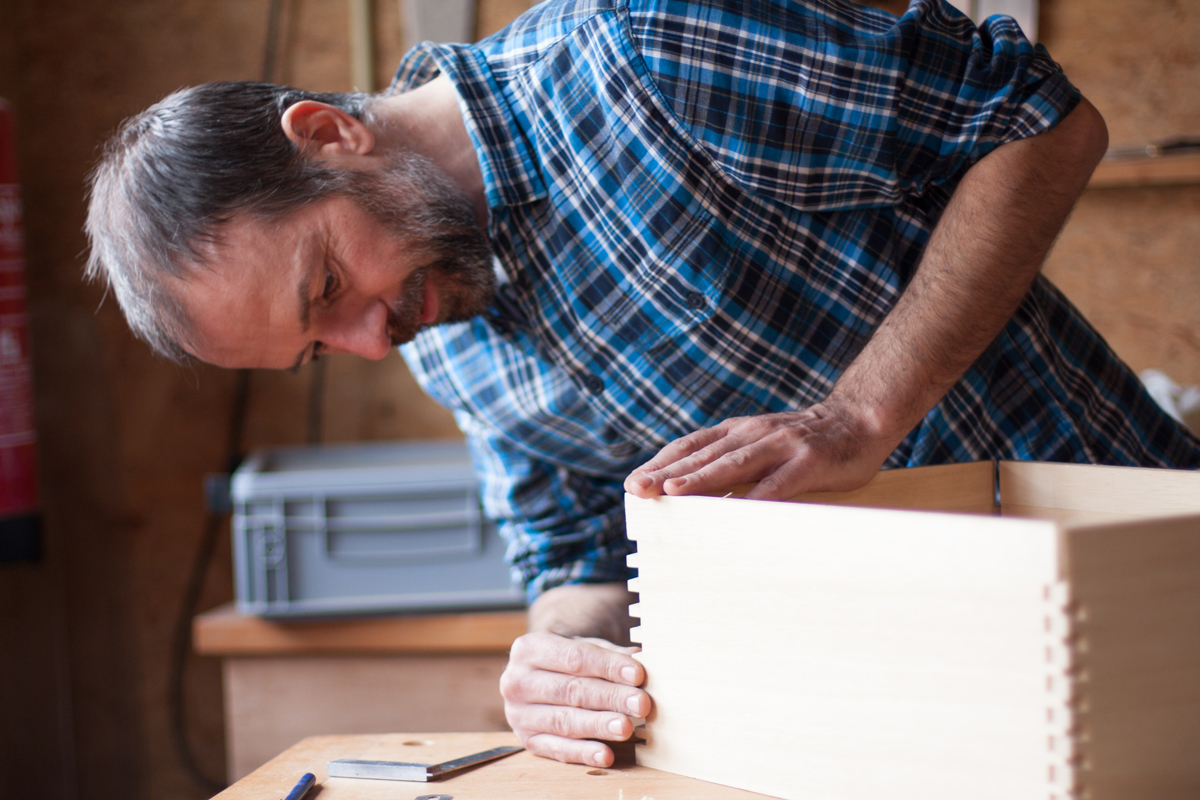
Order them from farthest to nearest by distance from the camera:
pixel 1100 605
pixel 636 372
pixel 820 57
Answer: pixel 636 372, pixel 820 57, pixel 1100 605

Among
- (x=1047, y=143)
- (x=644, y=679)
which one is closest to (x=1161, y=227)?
(x=1047, y=143)

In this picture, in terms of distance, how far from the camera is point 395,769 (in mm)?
642

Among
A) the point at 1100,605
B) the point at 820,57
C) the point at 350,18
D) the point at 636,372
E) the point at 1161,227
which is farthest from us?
the point at 350,18

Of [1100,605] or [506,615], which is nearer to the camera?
[1100,605]

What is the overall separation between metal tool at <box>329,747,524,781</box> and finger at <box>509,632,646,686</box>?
9 centimetres

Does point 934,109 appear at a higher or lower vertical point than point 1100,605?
higher


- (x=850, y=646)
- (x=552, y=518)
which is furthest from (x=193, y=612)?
(x=850, y=646)

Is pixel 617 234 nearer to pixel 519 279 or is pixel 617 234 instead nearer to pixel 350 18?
pixel 519 279

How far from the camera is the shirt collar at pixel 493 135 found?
2.88 feet

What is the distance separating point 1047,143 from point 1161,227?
3.70 ft

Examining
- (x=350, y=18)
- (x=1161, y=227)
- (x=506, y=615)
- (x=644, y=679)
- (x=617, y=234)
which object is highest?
(x=350, y=18)

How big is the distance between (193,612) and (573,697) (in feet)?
4.98

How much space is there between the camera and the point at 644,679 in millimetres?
620

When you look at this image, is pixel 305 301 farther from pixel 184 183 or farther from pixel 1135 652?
pixel 1135 652
